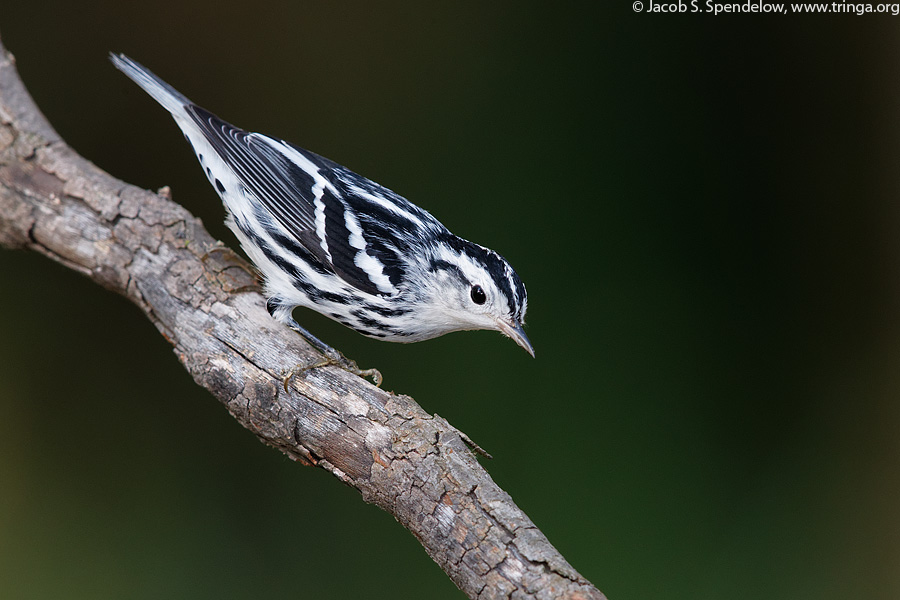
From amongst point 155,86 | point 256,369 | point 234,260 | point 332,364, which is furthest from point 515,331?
point 155,86

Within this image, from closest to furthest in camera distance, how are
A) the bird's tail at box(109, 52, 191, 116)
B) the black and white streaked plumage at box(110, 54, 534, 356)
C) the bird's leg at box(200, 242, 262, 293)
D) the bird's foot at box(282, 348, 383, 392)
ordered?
the bird's foot at box(282, 348, 383, 392) < the black and white streaked plumage at box(110, 54, 534, 356) < the bird's leg at box(200, 242, 262, 293) < the bird's tail at box(109, 52, 191, 116)

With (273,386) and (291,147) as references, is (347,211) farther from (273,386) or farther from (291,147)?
(273,386)

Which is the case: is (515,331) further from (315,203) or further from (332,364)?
(315,203)

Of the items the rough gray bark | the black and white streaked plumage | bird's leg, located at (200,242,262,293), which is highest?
the black and white streaked plumage

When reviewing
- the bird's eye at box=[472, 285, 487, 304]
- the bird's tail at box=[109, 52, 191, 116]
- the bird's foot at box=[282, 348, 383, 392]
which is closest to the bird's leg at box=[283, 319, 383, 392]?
the bird's foot at box=[282, 348, 383, 392]

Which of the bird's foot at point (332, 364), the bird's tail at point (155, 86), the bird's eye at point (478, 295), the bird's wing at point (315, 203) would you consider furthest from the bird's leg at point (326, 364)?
the bird's tail at point (155, 86)

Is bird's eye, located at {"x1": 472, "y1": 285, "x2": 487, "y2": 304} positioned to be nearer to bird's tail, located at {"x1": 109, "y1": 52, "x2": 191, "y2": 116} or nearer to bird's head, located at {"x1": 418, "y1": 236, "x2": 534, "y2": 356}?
bird's head, located at {"x1": 418, "y1": 236, "x2": 534, "y2": 356}

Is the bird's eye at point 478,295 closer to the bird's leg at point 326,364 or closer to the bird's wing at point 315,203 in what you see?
the bird's wing at point 315,203
